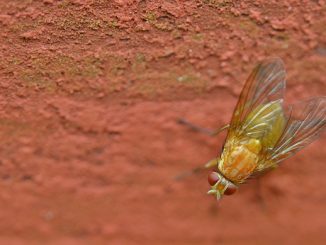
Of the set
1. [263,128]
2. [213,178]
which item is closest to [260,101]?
[263,128]

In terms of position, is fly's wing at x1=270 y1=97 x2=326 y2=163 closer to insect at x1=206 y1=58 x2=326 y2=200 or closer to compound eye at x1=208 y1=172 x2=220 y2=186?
insect at x1=206 y1=58 x2=326 y2=200

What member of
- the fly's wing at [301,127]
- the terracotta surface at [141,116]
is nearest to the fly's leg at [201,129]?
the terracotta surface at [141,116]

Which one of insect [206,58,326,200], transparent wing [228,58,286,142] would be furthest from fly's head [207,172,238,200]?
transparent wing [228,58,286,142]

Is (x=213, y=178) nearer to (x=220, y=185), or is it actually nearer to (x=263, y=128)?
(x=220, y=185)

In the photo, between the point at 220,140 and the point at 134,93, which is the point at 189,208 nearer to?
the point at 220,140

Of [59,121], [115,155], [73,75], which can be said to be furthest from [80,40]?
[115,155]

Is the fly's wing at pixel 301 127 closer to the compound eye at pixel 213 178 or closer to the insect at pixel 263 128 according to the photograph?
the insect at pixel 263 128

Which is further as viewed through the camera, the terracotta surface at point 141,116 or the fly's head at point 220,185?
the fly's head at point 220,185
